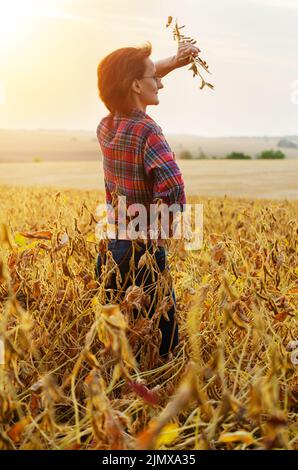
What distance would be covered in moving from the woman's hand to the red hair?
18 centimetres

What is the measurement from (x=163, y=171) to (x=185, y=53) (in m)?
0.56

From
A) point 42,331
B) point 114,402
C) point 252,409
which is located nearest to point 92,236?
point 42,331

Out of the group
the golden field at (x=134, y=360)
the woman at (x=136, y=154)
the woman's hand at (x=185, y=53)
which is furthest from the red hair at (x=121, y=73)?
the golden field at (x=134, y=360)

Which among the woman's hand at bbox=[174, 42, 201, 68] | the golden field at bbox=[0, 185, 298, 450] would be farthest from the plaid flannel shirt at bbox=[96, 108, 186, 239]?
the woman's hand at bbox=[174, 42, 201, 68]

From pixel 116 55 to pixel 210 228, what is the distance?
2584 millimetres

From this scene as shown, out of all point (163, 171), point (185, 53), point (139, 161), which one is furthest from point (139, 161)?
point (185, 53)

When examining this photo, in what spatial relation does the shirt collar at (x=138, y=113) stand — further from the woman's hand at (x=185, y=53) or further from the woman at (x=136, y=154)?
the woman's hand at (x=185, y=53)

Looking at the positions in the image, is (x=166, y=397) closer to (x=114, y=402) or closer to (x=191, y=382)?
(x=114, y=402)

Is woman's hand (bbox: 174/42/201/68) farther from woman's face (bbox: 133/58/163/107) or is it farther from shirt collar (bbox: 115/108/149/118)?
shirt collar (bbox: 115/108/149/118)

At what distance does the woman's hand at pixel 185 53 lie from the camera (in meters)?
2.52

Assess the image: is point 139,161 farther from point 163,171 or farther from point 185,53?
point 185,53

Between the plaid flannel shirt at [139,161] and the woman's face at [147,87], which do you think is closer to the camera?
the plaid flannel shirt at [139,161]

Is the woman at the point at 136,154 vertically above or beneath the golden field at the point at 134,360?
above

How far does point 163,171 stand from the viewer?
2246 millimetres
